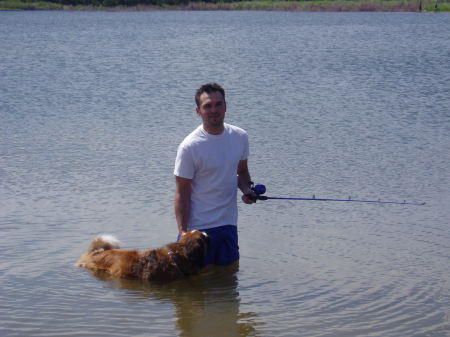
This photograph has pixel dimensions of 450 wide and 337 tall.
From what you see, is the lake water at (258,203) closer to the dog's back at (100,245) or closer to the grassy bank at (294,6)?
the dog's back at (100,245)

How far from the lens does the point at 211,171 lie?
5594mm

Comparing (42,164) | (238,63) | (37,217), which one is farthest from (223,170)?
(238,63)

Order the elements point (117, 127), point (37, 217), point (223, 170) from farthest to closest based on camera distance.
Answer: point (117, 127) < point (37, 217) < point (223, 170)

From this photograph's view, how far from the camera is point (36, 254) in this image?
23.6ft

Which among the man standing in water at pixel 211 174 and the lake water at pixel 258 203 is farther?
the lake water at pixel 258 203

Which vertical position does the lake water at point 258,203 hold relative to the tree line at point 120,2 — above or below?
below

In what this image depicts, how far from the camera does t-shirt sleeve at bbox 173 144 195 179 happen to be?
5.49m

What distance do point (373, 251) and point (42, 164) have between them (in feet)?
17.6

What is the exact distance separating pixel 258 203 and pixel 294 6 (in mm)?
58886

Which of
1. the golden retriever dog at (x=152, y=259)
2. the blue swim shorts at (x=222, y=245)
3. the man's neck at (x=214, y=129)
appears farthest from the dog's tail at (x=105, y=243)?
the man's neck at (x=214, y=129)

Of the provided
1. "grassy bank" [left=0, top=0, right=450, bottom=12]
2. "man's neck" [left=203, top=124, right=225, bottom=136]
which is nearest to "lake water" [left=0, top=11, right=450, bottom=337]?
"man's neck" [left=203, top=124, right=225, bottom=136]

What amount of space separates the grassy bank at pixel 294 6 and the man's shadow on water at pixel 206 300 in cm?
5341

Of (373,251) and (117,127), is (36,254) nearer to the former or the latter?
→ (373,251)

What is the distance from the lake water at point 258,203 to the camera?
5.82 meters
